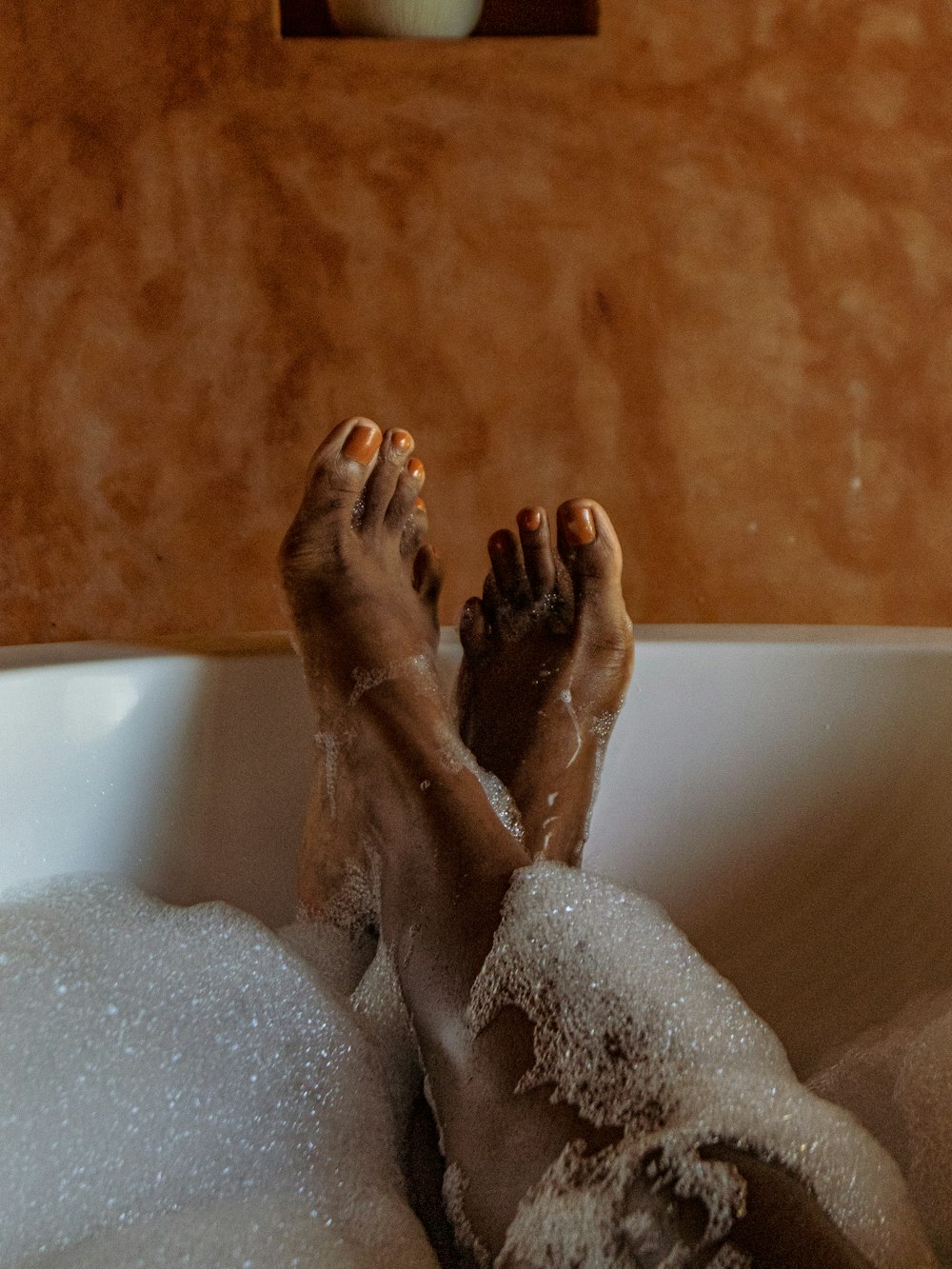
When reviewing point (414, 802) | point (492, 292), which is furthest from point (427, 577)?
point (492, 292)

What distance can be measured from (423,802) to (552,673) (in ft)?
0.78

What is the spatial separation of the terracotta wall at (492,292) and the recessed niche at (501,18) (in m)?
0.10

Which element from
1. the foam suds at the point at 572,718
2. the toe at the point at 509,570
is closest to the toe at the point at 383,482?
the toe at the point at 509,570

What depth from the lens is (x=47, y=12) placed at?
1454 millimetres

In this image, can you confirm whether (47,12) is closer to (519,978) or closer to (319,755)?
(319,755)

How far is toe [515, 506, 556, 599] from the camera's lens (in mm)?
1119

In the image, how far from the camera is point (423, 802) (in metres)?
0.88

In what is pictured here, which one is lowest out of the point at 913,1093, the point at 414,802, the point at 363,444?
the point at 913,1093

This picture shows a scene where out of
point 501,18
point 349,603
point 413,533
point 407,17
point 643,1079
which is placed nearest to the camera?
point 643,1079

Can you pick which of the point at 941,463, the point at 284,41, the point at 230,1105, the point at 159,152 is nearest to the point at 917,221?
the point at 941,463

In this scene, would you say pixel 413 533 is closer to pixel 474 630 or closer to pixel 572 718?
pixel 474 630

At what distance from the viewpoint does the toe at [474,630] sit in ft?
3.66

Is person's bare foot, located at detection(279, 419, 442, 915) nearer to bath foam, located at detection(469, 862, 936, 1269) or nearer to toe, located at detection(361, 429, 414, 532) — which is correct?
toe, located at detection(361, 429, 414, 532)

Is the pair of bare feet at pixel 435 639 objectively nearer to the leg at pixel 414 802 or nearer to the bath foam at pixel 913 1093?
the leg at pixel 414 802
